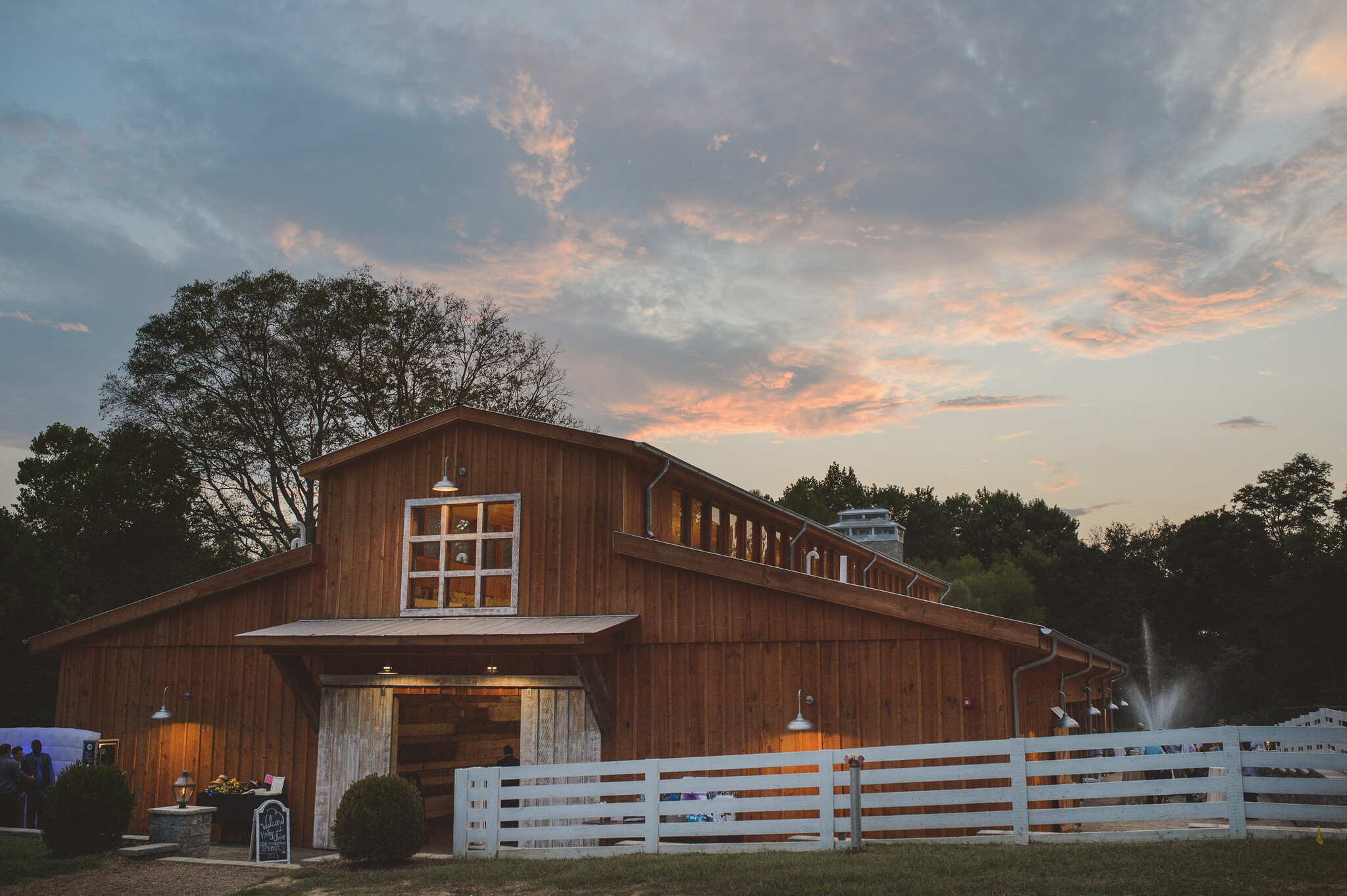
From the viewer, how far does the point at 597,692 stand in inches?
543

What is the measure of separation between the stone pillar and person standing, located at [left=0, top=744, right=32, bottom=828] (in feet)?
10.6

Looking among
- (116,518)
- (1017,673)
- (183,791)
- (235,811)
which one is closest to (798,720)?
(1017,673)

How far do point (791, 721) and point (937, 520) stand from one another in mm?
65733

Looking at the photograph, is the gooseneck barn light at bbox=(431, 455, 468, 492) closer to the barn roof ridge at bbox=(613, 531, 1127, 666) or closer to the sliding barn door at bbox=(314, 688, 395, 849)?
the barn roof ridge at bbox=(613, 531, 1127, 666)

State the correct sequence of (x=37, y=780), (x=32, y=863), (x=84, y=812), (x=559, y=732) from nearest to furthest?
1. (x=32, y=863)
2. (x=84, y=812)
3. (x=559, y=732)
4. (x=37, y=780)

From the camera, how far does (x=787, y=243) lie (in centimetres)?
2211

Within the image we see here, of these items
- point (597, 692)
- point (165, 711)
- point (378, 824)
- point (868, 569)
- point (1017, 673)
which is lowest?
point (378, 824)

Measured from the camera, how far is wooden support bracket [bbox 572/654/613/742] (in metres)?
13.5

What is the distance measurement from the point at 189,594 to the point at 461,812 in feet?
26.0

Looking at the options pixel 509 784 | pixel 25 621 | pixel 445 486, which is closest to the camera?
pixel 509 784

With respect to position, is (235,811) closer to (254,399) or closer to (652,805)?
(652,805)

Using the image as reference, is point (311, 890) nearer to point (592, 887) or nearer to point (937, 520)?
point (592, 887)

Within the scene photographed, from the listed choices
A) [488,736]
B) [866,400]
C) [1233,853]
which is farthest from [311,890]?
[866,400]

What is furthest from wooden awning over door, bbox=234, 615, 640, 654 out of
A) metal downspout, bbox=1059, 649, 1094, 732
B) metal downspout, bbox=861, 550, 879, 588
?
metal downspout, bbox=861, 550, 879, 588
